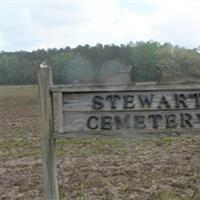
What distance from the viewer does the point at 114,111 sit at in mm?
3658

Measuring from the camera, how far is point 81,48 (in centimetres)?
5975

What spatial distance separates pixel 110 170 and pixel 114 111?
3.23m

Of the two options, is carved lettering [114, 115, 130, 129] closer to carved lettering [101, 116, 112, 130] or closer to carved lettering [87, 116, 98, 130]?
carved lettering [101, 116, 112, 130]

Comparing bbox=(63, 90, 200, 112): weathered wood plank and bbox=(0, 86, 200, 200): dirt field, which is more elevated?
bbox=(63, 90, 200, 112): weathered wood plank

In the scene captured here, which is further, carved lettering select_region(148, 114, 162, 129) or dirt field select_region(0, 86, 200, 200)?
dirt field select_region(0, 86, 200, 200)

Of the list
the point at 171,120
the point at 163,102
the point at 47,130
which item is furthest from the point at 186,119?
the point at 47,130

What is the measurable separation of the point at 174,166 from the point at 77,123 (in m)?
3.58

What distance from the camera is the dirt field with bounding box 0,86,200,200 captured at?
17.9 ft

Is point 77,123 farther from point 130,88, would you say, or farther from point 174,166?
point 174,166

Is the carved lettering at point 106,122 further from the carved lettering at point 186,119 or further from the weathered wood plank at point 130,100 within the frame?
the carved lettering at point 186,119

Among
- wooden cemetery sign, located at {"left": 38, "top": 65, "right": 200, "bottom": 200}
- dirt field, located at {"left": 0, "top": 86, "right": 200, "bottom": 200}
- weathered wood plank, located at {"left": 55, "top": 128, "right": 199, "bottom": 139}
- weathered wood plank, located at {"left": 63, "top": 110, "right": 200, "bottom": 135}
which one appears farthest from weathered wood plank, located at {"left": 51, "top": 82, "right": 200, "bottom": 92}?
dirt field, located at {"left": 0, "top": 86, "right": 200, "bottom": 200}

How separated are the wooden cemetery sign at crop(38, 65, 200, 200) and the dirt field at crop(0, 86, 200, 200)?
79 cm

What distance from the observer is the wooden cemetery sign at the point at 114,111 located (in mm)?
3625

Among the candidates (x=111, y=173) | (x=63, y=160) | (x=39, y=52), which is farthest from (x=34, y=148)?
(x=39, y=52)
